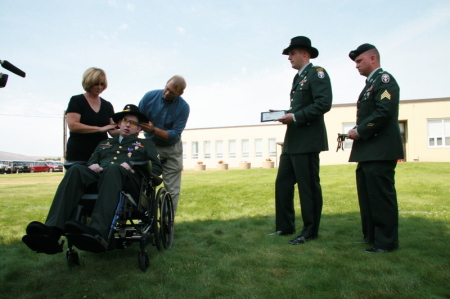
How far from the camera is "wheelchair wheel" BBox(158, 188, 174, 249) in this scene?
3449 mm

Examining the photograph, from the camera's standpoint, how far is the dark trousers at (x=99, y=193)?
8.67ft

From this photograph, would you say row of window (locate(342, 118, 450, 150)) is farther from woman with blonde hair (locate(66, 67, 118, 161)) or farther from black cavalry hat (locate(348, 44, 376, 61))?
woman with blonde hair (locate(66, 67, 118, 161))

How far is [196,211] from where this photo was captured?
6.19 meters

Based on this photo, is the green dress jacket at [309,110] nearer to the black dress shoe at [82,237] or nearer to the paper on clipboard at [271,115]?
the paper on clipboard at [271,115]

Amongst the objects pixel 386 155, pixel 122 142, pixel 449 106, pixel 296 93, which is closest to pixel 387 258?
pixel 386 155

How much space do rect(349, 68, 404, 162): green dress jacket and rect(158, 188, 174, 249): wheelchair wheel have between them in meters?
1.84

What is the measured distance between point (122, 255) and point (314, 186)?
198 cm

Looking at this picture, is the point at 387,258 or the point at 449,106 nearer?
the point at 387,258

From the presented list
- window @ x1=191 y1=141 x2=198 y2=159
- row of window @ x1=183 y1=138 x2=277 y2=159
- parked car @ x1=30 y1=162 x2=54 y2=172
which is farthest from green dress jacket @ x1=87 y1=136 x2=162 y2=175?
parked car @ x1=30 y1=162 x2=54 y2=172

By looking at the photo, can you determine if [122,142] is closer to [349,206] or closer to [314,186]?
[314,186]

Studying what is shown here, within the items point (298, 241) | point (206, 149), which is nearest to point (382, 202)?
point (298, 241)

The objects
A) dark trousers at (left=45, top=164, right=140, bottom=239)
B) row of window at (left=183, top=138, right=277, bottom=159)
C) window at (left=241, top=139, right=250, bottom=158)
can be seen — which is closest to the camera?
dark trousers at (left=45, top=164, right=140, bottom=239)

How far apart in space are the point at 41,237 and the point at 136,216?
0.81 metres

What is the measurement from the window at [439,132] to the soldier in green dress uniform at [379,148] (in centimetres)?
2513
